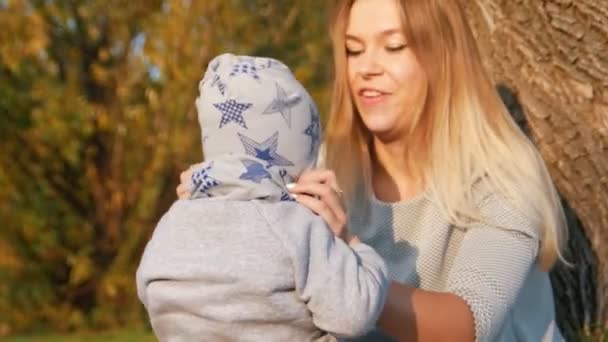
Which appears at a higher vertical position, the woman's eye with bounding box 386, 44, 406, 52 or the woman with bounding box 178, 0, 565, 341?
the woman's eye with bounding box 386, 44, 406, 52

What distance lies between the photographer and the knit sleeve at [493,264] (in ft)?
9.11

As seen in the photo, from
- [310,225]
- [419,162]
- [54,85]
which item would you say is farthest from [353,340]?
[54,85]

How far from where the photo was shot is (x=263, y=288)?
2291 millimetres

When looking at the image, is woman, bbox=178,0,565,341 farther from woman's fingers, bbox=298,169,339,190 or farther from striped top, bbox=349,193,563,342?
woman's fingers, bbox=298,169,339,190

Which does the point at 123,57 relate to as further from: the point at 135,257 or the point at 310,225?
the point at 310,225

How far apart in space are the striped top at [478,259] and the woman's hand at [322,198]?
15.5 inches

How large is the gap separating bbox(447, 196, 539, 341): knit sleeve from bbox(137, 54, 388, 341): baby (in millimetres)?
460

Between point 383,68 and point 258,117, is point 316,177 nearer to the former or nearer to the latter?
point 258,117

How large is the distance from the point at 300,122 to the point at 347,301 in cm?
43

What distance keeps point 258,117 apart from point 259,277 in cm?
35

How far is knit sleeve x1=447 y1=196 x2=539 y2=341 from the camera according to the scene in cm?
278

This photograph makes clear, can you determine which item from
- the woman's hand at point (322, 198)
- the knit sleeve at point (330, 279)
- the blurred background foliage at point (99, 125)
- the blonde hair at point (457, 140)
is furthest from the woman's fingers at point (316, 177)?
the blurred background foliage at point (99, 125)

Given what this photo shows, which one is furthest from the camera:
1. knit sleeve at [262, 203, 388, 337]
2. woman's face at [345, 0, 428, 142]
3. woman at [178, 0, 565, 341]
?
woman's face at [345, 0, 428, 142]

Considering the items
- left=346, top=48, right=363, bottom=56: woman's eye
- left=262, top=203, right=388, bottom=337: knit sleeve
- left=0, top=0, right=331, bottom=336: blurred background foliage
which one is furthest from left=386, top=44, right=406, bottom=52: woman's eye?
left=0, top=0, right=331, bottom=336: blurred background foliage
